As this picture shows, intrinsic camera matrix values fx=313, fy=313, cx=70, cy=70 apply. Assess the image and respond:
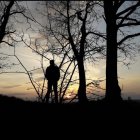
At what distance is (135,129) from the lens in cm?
835

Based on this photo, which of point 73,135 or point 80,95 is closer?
point 73,135

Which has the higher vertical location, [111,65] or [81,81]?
[111,65]

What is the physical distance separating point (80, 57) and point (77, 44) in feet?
3.60

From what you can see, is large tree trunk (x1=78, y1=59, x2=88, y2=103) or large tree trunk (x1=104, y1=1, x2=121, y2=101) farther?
large tree trunk (x1=78, y1=59, x2=88, y2=103)

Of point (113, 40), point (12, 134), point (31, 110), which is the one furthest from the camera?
point (113, 40)

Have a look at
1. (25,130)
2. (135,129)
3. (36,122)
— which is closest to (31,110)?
(36,122)

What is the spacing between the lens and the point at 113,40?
15977mm

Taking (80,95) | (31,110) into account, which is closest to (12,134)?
(31,110)

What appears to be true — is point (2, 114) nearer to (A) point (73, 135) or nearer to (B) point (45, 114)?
(B) point (45, 114)

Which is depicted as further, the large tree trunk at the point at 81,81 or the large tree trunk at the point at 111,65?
the large tree trunk at the point at 81,81

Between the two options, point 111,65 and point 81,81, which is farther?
point 81,81

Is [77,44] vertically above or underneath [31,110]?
above

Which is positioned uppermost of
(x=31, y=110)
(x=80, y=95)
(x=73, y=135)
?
(x=80, y=95)

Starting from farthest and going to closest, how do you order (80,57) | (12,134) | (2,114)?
(80,57) → (2,114) → (12,134)
